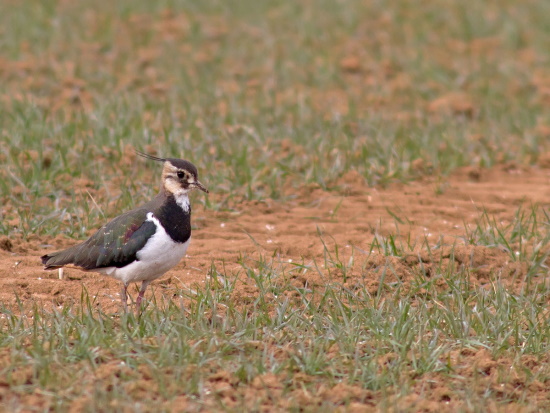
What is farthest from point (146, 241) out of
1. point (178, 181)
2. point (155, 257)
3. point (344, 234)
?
point (344, 234)

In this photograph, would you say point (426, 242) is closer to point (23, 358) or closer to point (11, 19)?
point (23, 358)

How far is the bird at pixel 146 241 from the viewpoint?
5484mm

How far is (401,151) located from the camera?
326 inches

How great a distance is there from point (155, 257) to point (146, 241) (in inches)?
4.9

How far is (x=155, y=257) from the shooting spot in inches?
215

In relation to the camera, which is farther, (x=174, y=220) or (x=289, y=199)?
(x=289, y=199)

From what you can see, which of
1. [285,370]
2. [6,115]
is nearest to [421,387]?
[285,370]

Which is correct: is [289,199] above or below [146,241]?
below

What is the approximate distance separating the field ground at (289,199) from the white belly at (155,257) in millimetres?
205

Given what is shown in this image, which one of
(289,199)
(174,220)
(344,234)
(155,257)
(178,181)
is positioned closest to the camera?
(155,257)

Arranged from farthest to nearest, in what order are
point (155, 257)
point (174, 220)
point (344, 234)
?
point (344, 234) < point (174, 220) < point (155, 257)

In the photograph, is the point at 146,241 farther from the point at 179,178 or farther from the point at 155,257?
the point at 179,178

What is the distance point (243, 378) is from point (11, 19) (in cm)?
798

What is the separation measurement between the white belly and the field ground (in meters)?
0.21
